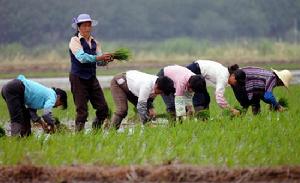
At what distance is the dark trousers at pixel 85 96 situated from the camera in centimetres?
983

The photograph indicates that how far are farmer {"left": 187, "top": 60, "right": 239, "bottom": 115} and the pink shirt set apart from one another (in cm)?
49

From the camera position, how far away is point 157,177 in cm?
668

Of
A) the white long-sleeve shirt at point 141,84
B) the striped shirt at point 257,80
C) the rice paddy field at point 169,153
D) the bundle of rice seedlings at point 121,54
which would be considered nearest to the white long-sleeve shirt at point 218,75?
the rice paddy field at point 169,153

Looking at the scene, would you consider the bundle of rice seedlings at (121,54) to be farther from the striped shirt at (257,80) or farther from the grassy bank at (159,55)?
the grassy bank at (159,55)

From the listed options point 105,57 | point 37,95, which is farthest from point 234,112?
point 37,95

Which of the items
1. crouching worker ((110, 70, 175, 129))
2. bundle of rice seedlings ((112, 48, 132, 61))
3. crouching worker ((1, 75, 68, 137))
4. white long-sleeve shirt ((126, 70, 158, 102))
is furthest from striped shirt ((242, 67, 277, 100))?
crouching worker ((1, 75, 68, 137))

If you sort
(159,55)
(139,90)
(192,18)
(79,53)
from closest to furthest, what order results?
(79,53)
(139,90)
(159,55)
(192,18)

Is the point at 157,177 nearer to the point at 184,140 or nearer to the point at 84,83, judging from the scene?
the point at 184,140

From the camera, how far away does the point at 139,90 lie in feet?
32.7

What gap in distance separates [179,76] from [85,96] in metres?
1.24

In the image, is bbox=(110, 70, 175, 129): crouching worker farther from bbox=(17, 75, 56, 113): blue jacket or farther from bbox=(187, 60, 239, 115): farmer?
bbox=(17, 75, 56, 113): blue jacket

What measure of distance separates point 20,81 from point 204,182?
3.47 meters

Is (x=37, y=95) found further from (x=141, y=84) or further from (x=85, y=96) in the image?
(x=141, y=84)

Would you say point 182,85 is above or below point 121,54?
below
